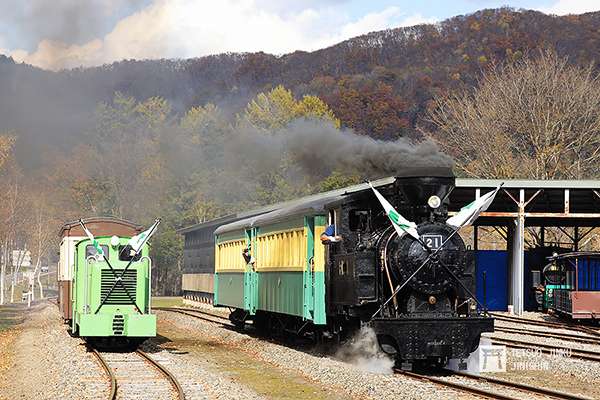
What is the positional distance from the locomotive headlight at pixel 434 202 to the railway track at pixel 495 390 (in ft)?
9.64

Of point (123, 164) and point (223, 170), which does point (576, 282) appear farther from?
point (123, 164)

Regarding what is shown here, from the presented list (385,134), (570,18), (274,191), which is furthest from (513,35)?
(274,191)

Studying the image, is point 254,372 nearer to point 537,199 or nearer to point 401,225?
point 401,225

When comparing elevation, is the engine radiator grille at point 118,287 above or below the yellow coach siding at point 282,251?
below

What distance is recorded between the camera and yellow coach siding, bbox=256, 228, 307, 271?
66.0 ft

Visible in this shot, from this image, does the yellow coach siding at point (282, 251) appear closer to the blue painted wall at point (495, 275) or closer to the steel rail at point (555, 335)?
the steel rail at point (555, 335)

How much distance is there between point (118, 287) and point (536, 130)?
40.2 metres

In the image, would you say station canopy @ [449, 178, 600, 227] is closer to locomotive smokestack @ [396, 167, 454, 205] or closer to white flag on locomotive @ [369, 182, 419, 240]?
locomotive smokestack @ [396, 167, 454, 205]

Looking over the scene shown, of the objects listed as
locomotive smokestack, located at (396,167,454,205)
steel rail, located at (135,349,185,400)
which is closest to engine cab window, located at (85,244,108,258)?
steel rail, located at (135,349,185,400)

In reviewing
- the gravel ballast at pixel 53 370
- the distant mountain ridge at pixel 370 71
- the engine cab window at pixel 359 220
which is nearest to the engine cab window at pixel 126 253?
the gravel ballast at pixel 53 370

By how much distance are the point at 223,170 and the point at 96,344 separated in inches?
1492

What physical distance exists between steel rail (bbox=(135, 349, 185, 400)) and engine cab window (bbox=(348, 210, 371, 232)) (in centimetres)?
431

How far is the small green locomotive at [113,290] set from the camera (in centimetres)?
2025

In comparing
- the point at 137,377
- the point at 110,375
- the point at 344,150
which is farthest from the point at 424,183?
the point at 344,150
